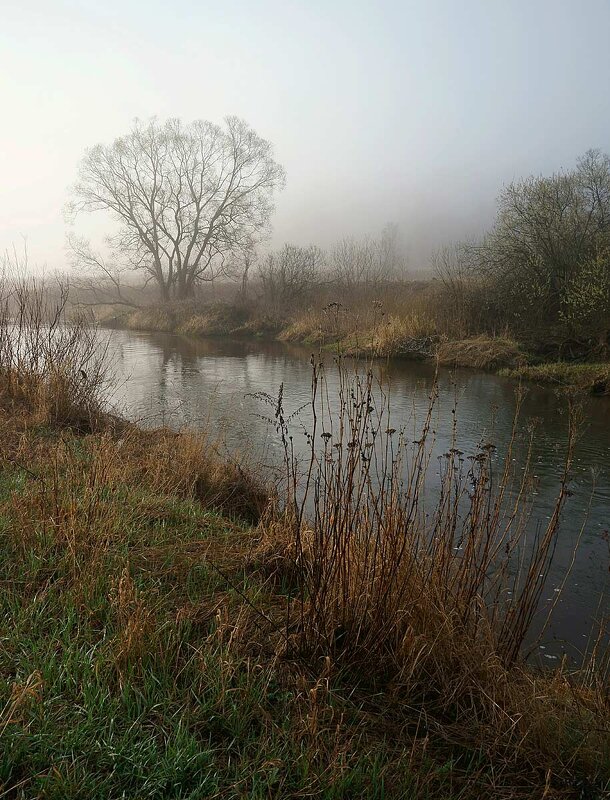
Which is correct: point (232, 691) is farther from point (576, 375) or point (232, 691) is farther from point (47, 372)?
point (576, 375)

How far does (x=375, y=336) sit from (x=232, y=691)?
221 inches

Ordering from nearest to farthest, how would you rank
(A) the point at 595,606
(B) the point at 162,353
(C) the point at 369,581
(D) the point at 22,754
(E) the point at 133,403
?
1. (D) the point at 22,754
2. (C) the point at 369,581
3. (A) the point at 595,606
4. (E) the point at 133,403
5. (B) the point at 162,353

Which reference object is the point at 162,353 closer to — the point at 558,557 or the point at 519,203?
the point at 519,203

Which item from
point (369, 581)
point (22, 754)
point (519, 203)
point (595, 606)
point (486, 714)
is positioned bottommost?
point (595, 606)

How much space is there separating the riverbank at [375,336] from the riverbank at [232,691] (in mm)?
1527

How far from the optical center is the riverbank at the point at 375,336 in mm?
10252

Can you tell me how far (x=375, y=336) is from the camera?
7.38m

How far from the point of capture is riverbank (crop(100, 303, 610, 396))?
10.3 meters

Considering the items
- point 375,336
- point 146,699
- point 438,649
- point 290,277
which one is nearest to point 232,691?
point 146,699

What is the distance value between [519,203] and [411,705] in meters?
19.8

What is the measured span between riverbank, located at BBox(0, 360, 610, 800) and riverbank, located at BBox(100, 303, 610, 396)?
1.53 meters

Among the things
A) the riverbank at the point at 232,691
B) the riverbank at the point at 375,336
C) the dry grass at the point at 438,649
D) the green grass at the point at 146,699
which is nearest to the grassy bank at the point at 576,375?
the riverbank at the point at 375,336

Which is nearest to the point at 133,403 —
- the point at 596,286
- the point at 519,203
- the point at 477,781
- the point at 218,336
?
the point at 477,781

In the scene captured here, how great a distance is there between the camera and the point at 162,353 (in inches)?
819
